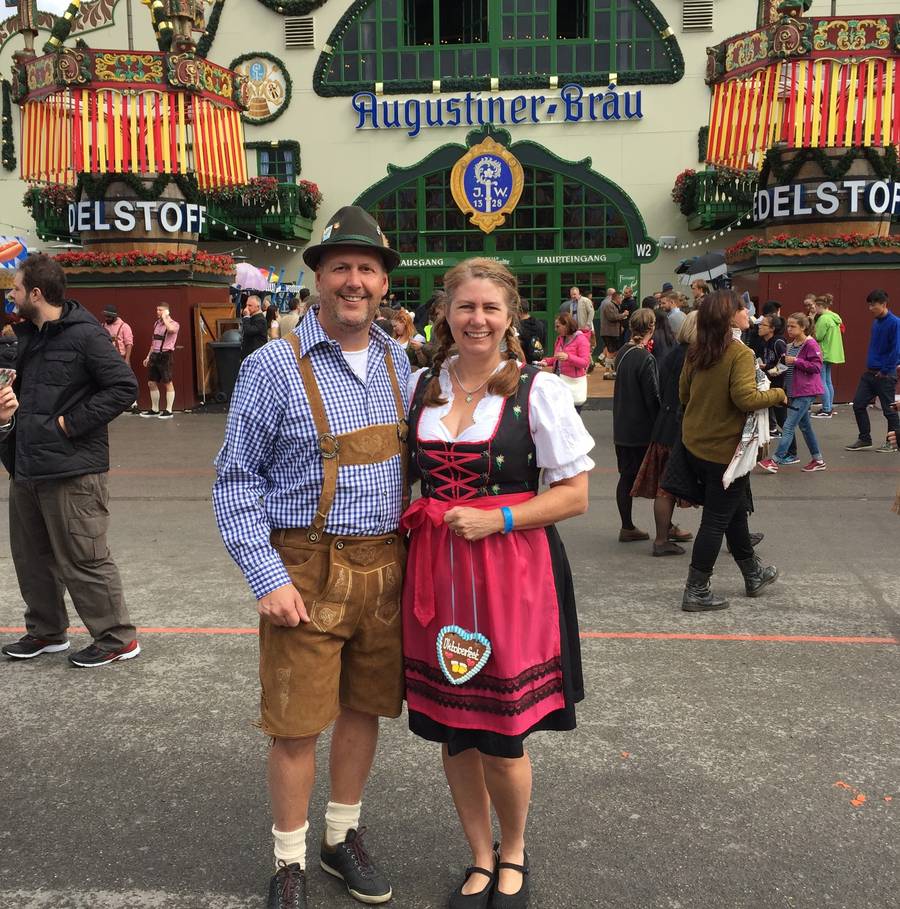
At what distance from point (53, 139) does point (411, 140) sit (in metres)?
9.56

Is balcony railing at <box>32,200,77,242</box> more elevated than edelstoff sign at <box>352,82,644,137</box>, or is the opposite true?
edelstoff sign at <box>352,82,644,137</box>

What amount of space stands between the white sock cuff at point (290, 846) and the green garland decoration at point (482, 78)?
21.8 metres

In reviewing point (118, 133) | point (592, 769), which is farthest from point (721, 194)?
point (592, 769)

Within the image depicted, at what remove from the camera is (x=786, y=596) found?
5445 millimetres

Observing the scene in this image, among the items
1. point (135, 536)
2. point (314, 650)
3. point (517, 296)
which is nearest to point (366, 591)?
point (314, 650)

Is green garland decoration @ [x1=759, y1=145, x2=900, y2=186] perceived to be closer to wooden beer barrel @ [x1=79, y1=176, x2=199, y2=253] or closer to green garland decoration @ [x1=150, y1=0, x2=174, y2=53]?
wooden beer barrel @ [x1=79, y1=176, x2=199, y2=253]

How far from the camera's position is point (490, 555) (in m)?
2.41

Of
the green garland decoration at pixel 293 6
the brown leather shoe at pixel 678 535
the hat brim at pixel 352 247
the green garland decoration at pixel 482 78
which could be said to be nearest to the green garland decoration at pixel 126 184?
the green garland decoration at pixel 482 78

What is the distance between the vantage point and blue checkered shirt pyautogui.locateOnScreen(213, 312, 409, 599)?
8.07 ft

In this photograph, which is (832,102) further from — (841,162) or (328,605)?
(328,605)

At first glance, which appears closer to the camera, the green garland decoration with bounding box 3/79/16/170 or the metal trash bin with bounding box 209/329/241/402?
the metal trash bin with bounding box 209/329/241/402

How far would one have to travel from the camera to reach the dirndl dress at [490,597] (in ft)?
7.96

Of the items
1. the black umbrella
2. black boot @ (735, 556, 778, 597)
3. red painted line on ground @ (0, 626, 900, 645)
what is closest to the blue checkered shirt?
red painted line on ground @ (0, 626, 900, 645)

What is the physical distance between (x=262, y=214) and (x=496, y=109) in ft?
19.8
